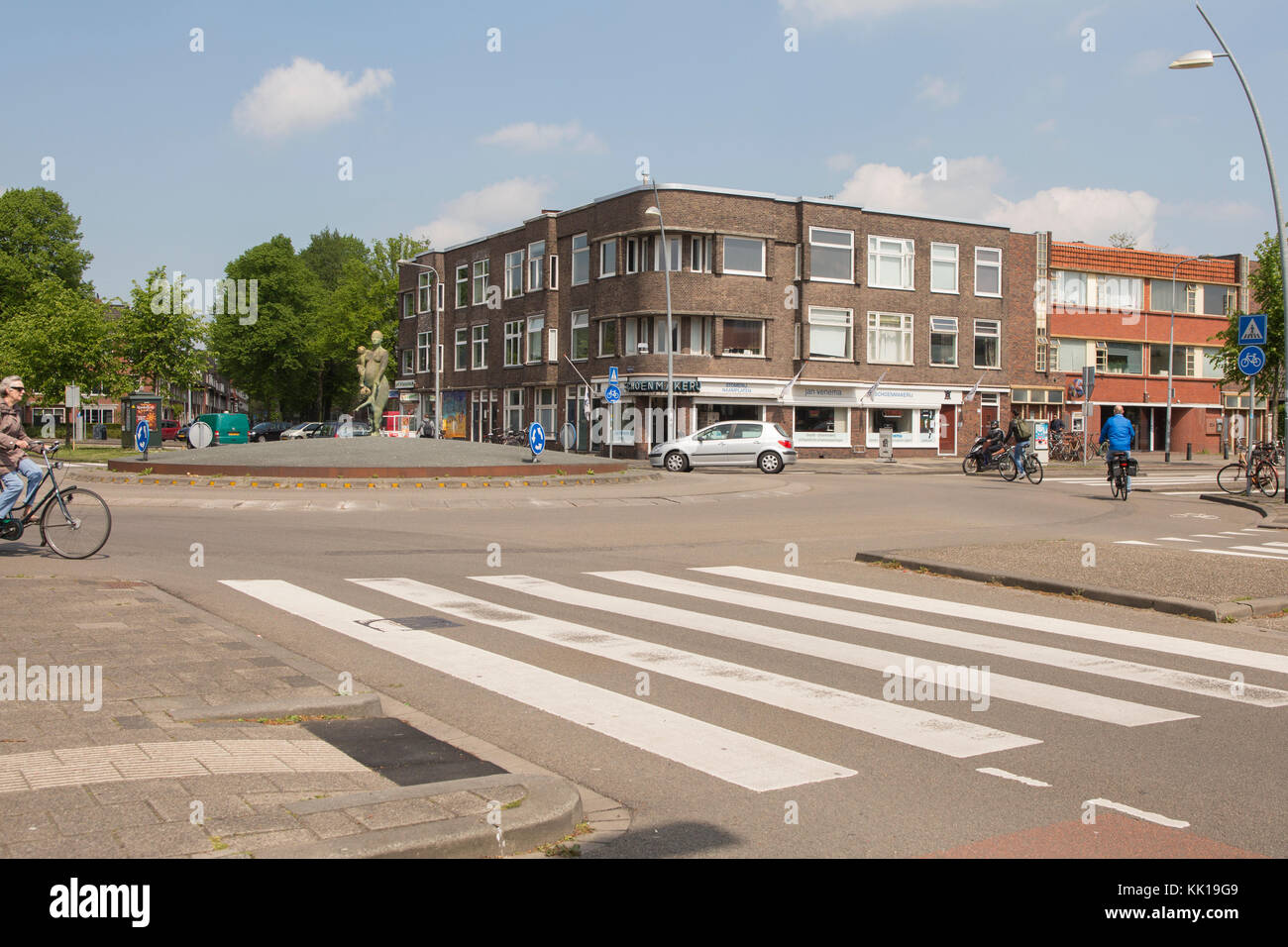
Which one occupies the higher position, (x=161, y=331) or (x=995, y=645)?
(x=161, y=331)

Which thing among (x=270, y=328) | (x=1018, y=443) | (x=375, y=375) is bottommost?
(x=1018, y=443)

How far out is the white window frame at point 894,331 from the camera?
50.9 meters

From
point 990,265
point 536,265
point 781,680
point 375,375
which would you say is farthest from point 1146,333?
point 781,680

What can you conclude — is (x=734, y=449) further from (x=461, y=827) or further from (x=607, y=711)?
(x=461, y=827)

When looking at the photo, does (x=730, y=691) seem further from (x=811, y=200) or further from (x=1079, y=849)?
(x=811, y=200)

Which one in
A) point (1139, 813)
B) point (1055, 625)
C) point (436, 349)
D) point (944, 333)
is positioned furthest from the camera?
point (436, 349)

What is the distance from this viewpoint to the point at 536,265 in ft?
181

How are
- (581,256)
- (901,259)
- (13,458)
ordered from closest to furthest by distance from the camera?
(13,458) < (901,259) < (581,256)

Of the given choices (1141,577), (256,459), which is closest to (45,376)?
(256,459)

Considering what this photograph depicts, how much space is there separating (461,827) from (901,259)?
1992 inches

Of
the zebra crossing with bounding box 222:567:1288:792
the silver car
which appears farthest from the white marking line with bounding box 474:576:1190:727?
the silver car

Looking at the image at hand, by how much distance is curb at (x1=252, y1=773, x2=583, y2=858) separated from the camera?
12.2ft
